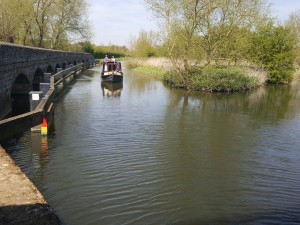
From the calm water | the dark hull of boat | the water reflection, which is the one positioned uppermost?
the dark hull of boat

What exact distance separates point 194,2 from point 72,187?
63.6 feet

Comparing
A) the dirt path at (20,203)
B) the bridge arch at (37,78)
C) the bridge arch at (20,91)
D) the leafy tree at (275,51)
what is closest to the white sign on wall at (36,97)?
the bridge arch at (20,91)

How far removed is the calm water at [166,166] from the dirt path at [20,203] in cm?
181

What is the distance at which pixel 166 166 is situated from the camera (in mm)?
8703

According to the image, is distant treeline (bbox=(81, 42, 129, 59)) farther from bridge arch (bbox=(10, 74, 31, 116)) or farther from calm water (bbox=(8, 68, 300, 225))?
calm water (bbox=(8, 68, 300, 225))

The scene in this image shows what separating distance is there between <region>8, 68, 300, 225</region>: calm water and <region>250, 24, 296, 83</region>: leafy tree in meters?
17.6

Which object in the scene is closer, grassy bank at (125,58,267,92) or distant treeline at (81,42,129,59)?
grassy bank at (125,58,267,92)

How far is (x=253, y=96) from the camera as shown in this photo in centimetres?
2291

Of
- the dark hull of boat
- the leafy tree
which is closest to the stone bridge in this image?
the dark hull of boat

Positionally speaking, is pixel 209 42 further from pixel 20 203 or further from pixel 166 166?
pixel 20 203

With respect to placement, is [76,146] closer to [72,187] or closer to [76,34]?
[72,187]

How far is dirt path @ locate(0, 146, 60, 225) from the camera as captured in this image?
11.4 feet

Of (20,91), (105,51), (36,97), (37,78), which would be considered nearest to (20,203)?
(36,97)

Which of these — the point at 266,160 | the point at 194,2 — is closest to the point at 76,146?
the point at 266,160
